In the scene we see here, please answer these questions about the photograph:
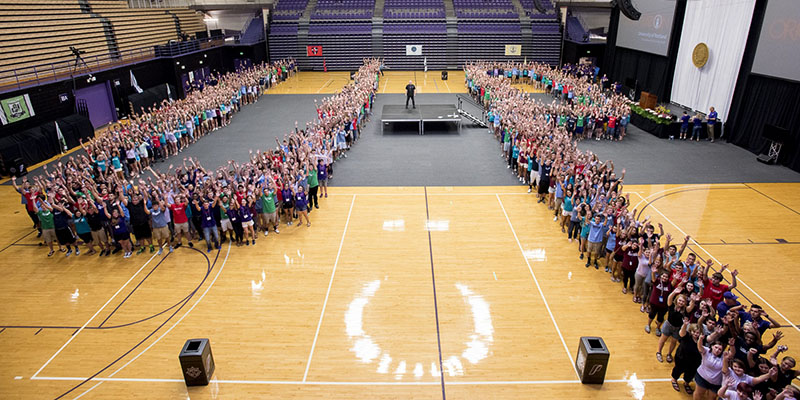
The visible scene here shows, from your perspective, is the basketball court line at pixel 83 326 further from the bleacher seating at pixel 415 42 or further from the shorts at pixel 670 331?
the bleacher seating at pixel 415 42

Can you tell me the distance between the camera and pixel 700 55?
23016mm

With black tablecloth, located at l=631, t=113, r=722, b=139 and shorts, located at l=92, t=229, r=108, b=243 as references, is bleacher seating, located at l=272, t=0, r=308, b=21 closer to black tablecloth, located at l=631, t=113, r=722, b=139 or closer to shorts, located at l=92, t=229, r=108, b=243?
black tablecloth, located at l=631, t=113, r=722, b=139

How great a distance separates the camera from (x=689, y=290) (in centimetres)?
762

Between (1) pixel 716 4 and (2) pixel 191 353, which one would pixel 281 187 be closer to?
(2) pixel 191 353

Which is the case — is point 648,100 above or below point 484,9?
below

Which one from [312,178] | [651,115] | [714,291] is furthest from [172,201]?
[651,115]

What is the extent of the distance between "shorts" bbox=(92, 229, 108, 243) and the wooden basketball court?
0.60 meters

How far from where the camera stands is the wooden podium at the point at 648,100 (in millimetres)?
26109

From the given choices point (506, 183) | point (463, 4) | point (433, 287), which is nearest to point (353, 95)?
point (506, 183)

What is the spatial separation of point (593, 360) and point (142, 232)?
449 inches

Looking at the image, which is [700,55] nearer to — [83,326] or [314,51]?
[83,326]

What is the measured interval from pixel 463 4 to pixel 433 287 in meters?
43.8

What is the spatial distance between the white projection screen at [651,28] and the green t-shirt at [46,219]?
2991 centimetres

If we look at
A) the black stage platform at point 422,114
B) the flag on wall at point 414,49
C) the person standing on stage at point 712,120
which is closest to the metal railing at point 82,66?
the black stage platform at point 422,114
